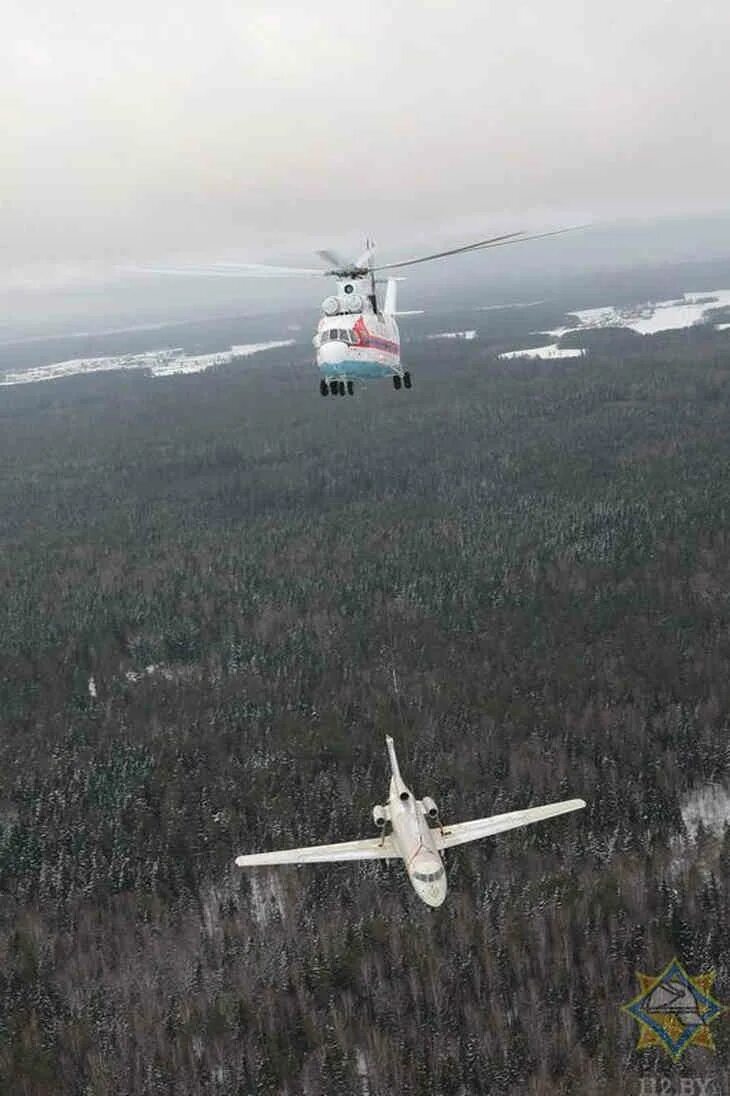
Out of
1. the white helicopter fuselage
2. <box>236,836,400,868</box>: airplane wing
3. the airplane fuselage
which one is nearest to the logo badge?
the airplane fuselage

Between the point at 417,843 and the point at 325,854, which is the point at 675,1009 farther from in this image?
the point at 325,854

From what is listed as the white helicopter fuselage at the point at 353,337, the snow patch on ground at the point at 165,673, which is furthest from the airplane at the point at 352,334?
the snow patch on ground at the point at 165,673

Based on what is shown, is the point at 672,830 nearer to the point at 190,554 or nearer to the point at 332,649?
the point at 332,649

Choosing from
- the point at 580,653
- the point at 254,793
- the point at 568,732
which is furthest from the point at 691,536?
the point at 254,793

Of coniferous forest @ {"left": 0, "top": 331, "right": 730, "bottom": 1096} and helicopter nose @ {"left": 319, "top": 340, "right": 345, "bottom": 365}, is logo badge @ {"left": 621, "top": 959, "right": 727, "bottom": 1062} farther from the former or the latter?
helicopter nose @ {"left": 319, "top": 340, "right": 345, "bottom": 365}

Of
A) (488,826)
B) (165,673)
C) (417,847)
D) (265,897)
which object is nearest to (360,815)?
(265,897)

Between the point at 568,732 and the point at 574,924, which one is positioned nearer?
the point at 574,924
